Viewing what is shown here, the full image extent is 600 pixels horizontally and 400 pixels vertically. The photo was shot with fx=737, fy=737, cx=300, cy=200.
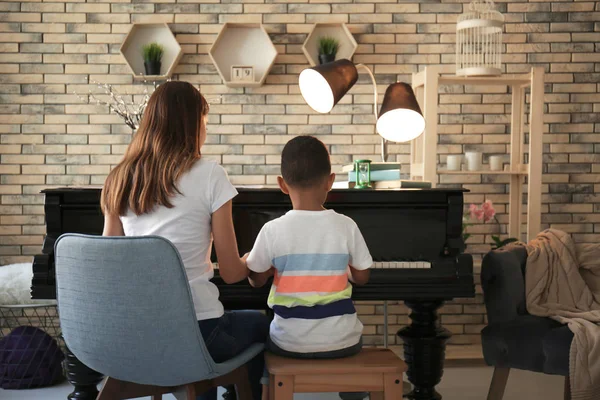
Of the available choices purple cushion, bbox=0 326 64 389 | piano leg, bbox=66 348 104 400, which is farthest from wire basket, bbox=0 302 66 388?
piano leg, bbox=66 348 104 400

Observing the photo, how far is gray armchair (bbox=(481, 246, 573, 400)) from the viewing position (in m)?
2.82

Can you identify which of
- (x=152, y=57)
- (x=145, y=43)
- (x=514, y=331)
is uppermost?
(x=145, y=43)

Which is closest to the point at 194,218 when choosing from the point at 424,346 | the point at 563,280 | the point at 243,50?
the point at 424,346

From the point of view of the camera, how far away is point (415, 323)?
2936 mm

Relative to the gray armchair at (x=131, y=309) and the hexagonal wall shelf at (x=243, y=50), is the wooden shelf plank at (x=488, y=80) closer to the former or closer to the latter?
the hexagonal wall shelf at (x=243, y=50)

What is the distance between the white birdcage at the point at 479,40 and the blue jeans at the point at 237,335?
7.43 ft

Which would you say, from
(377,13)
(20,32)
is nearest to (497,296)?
(377,13)

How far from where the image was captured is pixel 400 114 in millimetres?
3104

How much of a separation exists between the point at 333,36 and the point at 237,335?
2.55 meters

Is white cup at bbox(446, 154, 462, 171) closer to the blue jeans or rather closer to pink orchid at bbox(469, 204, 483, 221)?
pink orchid at bbox(469, 204, 483, 221)

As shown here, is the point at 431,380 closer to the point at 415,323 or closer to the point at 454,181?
the point at 415,323

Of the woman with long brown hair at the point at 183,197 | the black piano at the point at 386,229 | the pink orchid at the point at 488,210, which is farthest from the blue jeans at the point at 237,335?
the pink orchid at the point at 488,210

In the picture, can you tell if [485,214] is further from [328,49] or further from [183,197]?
[183,197]

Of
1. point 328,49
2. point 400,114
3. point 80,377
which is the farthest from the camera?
point 328,49
